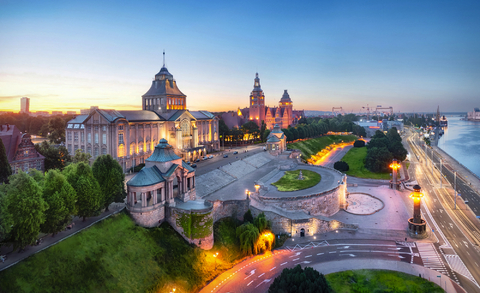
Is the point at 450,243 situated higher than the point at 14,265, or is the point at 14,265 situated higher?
the point at 14,265

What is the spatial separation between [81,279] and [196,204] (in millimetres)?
15392

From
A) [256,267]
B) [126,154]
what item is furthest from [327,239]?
[126,154]

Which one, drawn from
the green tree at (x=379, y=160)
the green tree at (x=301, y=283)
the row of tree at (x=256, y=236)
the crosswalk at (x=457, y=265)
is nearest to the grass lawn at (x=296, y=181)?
the row of tree at (x=256, y=236)

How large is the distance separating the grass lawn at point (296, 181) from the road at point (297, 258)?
12357mm

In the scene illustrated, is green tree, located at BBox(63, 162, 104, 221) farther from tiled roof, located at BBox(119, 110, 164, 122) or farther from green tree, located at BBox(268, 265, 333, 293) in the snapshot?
tiled roof, located at BBox(119, 110, 164, 122)

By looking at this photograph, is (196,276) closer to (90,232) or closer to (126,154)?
(90,232)

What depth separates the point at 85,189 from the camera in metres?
29.0

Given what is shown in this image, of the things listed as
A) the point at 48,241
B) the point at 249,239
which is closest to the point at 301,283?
the point at 249,239

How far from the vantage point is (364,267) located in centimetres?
3288

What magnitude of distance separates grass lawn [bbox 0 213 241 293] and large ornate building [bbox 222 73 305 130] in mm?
88939

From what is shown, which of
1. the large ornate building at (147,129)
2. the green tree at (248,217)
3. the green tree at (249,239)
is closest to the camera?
the green tree at (249,239)

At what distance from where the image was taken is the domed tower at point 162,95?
236 feet

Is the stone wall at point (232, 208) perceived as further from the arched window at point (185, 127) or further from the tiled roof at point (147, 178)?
the arched window at point (185, 127)

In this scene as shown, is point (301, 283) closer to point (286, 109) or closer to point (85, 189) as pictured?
point (85, 189)
